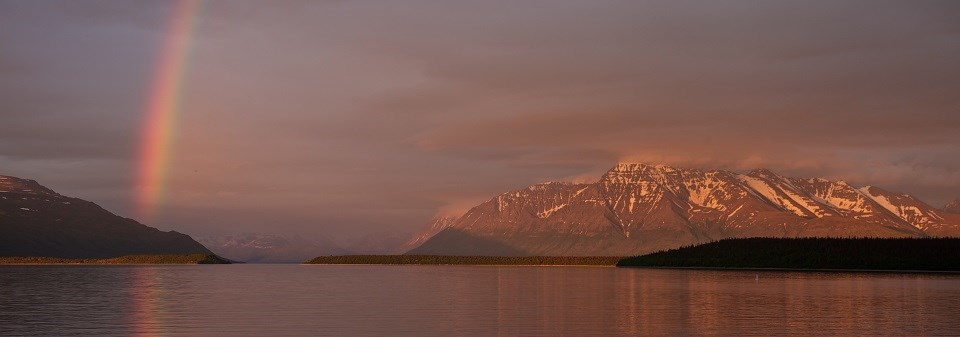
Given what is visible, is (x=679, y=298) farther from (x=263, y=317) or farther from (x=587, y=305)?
(x=263, y=317)

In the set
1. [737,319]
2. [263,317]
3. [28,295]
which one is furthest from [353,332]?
[28,295]

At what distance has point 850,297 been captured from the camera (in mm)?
104875

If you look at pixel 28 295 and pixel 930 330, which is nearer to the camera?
pixel 930 330

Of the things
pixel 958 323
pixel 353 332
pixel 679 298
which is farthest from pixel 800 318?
pixel 353 332

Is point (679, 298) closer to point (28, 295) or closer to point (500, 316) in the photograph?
point (500, 316)

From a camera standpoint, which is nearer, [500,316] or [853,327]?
[853,327]

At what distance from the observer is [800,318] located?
73.2 meters

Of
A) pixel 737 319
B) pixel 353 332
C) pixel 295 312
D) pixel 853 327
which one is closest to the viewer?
pixel 353 332

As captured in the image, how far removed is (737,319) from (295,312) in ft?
112

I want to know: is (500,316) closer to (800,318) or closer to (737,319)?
(737,319)

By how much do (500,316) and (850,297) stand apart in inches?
1918

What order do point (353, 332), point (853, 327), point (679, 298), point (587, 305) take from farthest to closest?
point (679, 298), point (587, 305), point (853, 327), point (353, 332)

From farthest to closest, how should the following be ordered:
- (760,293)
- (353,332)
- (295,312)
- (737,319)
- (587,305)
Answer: (760,293) → (587,305) → (295,312) → (737,319) → (353,332)

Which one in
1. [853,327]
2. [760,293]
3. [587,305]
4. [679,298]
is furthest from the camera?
[760,293]
